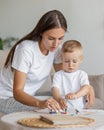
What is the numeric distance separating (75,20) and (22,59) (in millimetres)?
2593

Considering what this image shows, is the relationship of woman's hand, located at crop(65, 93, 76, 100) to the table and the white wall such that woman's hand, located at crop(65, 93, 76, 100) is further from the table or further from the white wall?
the white wall

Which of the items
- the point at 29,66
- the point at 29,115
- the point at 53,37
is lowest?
the point at 29,115

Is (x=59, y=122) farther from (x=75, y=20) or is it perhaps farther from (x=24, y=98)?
(x=75, y=20)

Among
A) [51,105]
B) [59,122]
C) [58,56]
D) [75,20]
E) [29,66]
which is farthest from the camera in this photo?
[75,20]

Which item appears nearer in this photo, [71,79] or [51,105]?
[51,105]

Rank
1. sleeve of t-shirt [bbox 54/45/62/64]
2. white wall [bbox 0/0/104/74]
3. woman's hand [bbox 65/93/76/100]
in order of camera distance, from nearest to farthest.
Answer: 1. woman's hand [bbox 65/93/76/100]
2. sleeve of t-shirt [bbox 54/45/62/64]
3. white wall [bbox 0/0/104/74]

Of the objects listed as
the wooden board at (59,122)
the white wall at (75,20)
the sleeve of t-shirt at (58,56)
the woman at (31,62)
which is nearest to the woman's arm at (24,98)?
the woman at (31,62)

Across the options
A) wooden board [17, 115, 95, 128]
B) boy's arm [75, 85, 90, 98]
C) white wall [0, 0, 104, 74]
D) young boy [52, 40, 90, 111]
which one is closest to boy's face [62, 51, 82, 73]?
young boy [52, 40, 90, 111]

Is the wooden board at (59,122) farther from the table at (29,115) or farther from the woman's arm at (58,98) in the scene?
the woman's arm at (58,98)

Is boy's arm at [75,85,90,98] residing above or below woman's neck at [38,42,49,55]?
below

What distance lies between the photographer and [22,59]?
195cm

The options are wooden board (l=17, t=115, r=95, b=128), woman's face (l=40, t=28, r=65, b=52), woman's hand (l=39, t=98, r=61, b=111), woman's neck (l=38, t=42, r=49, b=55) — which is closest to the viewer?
wooden board (l=17, t=115, r=95, b=128)

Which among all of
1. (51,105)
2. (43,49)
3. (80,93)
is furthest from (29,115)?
(43,49)

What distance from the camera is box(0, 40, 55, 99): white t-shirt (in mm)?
1959
